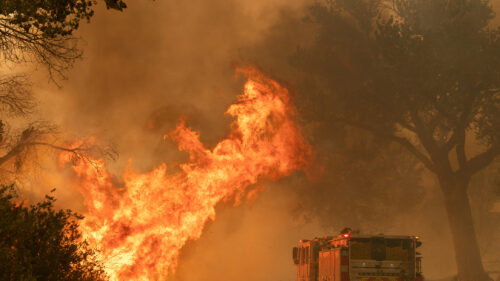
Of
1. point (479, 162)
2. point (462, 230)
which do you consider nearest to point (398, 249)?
point (462, 230)

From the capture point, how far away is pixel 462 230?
3194cm

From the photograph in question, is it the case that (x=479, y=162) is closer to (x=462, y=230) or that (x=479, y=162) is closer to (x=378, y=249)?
(x=462, y=230)

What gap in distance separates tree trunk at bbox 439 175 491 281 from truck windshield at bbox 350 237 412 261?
14.7 meters

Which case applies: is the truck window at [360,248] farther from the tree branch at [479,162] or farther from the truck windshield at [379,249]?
the tree branch at [479,162]

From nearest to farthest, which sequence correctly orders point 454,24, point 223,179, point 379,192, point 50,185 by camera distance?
point 223,179, point 50,185, point 454,24, point 379,192

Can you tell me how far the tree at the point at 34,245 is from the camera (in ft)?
28.5

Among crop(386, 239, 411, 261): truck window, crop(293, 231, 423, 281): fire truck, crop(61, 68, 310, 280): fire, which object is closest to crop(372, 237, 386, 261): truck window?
crop(293, 231, 423, 281): fire truck

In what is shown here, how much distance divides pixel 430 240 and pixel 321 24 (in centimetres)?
2793

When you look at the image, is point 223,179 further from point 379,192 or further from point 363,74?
point 379,192

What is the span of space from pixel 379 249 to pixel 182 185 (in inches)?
385

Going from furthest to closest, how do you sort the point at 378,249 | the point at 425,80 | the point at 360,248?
the point at 425,80 → the point at 378,249 → the point at 360,248

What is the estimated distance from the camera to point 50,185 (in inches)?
1099

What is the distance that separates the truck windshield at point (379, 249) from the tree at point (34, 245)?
9.40 m

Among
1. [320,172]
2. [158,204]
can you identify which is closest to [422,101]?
[320,172]
